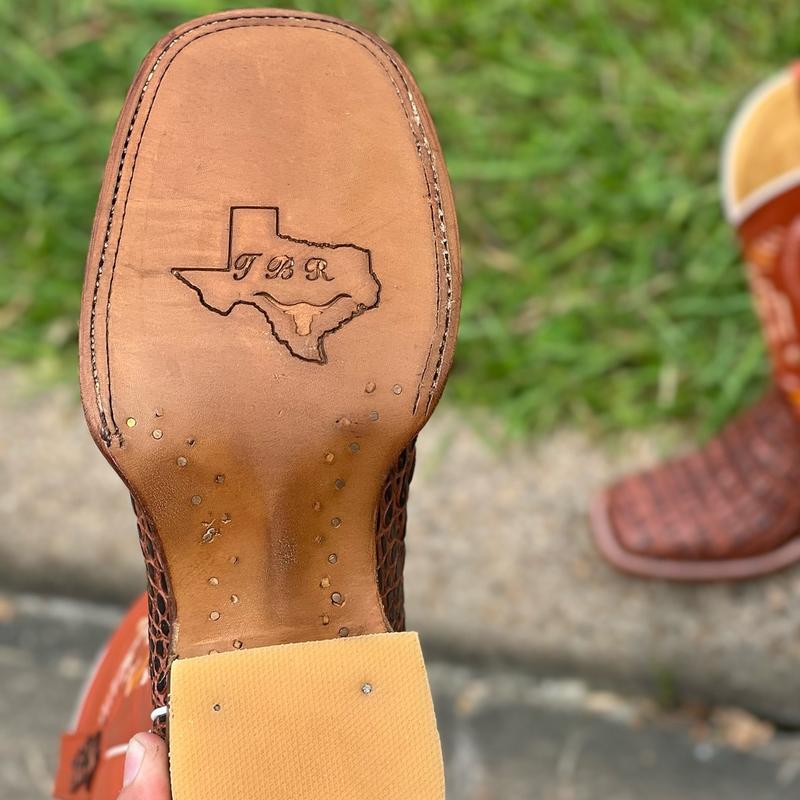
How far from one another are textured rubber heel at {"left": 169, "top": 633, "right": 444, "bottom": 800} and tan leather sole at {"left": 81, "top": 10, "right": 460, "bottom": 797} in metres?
0.04

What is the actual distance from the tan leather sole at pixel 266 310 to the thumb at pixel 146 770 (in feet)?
0.27

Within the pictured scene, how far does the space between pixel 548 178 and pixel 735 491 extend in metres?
0.61

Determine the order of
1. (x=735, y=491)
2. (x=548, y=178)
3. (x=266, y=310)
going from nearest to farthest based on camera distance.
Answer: (x=266, y=310), (x=735, y=491), (x=548, y=178)

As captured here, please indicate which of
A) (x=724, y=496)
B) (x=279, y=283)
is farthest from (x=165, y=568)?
(x=724, y=496)

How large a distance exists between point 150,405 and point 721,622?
3.60ft

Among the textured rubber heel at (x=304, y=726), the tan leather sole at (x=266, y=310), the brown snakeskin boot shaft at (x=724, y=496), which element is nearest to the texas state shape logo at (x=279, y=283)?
the tan leather sole at (x=266, y=310)

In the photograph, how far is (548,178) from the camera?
1614 mm

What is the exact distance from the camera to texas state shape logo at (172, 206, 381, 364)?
731 mm

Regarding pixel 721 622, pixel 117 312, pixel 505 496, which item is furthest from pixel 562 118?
pixel 117 312

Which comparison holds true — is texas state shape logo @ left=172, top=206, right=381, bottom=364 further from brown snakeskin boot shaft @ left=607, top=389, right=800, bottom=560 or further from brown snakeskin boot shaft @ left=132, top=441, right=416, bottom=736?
brown snakeskin boot shaft @ left=607, top=389, right=800, bottom=560

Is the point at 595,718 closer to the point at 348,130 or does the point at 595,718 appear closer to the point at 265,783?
the point at 265,783

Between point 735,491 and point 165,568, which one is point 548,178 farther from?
point 165,568

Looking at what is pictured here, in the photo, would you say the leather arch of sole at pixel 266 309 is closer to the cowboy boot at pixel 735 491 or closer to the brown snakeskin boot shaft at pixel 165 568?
the brown snakeskin boot shaft at pixel 165 568

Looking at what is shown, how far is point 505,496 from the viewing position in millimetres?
1533
